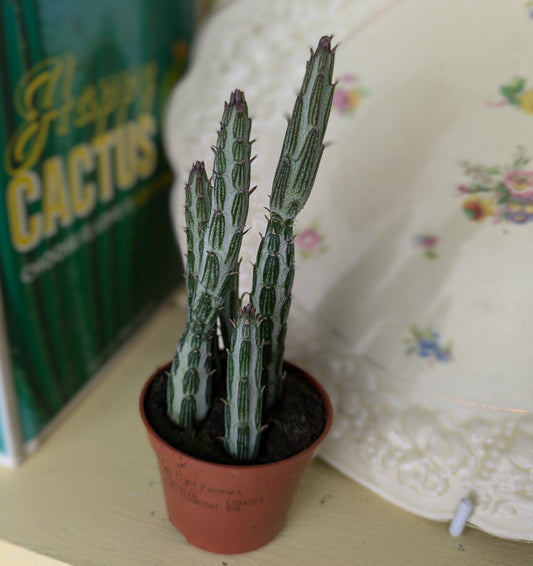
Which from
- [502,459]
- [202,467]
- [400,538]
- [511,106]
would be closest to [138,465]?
[202,467]

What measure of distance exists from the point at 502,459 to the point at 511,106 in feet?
1.48

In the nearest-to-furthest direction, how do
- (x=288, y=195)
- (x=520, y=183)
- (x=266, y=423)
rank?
(x=288, y=195) < (x=266, y=423) < (x=520, y=183)

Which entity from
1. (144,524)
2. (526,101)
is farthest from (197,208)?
(526,101)

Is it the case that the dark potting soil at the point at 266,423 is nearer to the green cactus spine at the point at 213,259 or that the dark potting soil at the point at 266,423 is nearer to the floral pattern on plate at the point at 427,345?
the green cactus spine at the point at 213,259

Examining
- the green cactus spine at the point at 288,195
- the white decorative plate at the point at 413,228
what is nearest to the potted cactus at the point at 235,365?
the green cactus spine at the point at 288,195

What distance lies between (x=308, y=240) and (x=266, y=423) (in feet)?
0.97

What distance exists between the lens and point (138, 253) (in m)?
0.99

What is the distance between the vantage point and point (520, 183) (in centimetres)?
69

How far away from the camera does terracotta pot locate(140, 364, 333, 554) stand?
517mm

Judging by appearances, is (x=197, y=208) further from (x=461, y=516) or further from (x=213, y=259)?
(x=461, y=516)

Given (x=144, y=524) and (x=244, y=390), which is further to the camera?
(x=144, y=524)

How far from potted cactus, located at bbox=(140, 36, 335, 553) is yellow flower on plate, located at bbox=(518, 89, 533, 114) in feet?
1.19

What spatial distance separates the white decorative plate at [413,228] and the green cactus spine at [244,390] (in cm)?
19

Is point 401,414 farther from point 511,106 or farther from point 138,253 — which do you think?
point 138,253
